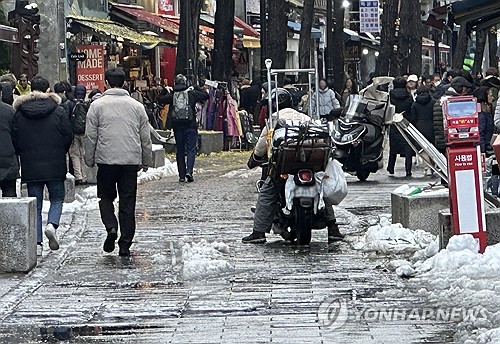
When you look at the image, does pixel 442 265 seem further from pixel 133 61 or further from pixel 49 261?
pixel 133 61

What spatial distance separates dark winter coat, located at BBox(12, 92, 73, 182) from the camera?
12484mm

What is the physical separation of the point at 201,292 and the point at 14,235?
2.02 metres

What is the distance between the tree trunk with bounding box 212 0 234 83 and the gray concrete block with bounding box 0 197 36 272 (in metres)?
25.1

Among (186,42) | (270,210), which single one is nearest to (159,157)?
(186,42)

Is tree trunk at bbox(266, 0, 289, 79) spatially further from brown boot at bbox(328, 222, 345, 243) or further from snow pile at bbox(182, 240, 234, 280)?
snow pile at bbox(182, 240, 234, 280)

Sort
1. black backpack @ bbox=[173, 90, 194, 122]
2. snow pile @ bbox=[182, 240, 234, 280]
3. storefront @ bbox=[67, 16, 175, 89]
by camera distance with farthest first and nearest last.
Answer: storefront @ bbox=[67, 16, 175, 89] → black backpack @ bbox=[173, 90, 194, 122] → snow pile @ bbox=[182, 240, 234, 280]

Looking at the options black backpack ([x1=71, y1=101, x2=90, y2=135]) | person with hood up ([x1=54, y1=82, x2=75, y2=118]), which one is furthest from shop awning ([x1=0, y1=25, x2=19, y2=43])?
black backpack ([x1=71, y1=101, x2=90, y2=135])

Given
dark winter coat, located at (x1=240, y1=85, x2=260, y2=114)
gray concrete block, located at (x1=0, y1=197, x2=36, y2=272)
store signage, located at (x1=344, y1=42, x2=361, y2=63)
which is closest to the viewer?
gray concrete block, located at (x1=0, y1=197, x2=36, y2=272)

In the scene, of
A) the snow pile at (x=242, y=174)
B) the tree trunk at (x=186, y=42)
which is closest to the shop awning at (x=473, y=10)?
the snow pile at (x=242, y=174)

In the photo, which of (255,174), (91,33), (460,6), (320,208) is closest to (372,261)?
(320,208)

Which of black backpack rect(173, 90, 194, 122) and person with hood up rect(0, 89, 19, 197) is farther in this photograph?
black backpack rect(173, 90, 194, 122)

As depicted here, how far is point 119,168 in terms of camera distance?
12414 mm

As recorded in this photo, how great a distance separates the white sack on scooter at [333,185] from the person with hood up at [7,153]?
9.97 feet

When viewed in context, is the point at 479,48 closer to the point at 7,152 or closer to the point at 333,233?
the point at 333,233
